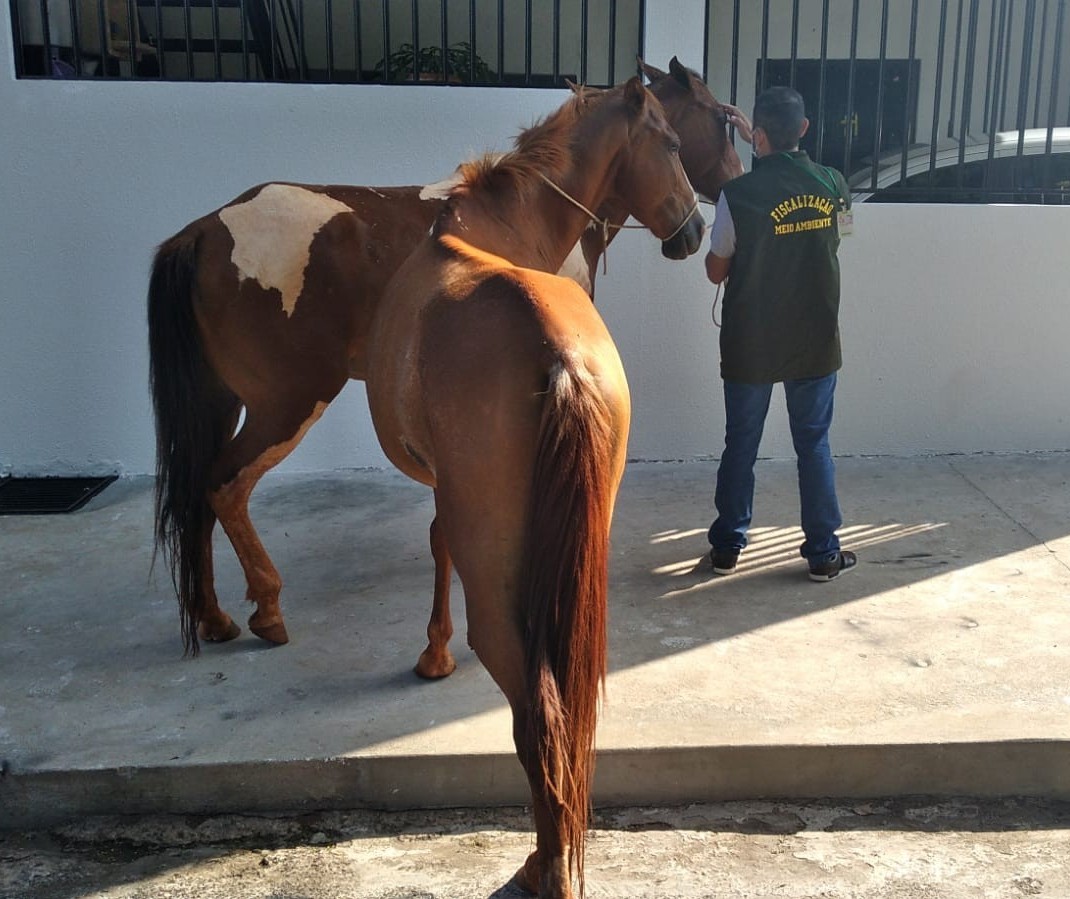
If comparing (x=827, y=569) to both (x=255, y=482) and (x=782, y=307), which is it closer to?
(x=782, y=307)

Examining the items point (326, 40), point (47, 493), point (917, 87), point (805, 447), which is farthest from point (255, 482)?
point (917, 87)

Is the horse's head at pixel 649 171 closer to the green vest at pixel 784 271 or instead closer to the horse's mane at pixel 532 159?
the horse's mane at pixel 532 159

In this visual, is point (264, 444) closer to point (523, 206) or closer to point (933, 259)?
point (523, 206)

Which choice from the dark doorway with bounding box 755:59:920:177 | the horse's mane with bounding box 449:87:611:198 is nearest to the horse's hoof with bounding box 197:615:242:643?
the horse's mane with bounding box 449:87:611:198

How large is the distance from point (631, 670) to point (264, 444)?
146cm

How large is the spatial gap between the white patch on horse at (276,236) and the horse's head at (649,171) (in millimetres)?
1033

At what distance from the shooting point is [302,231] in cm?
378

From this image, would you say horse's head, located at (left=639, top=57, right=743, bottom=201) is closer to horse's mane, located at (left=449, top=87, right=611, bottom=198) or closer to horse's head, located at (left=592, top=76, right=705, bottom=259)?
horse's head, located at (left=592, top=76, right=705, bottom=259)

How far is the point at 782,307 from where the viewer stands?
4.26m

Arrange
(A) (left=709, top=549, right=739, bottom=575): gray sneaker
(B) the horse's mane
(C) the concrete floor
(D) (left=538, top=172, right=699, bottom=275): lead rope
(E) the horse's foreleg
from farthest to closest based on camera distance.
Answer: (A) (left=709, top=549, right=739, bottom=575): gray sneaker, (E) the horse's foreleg, (D) (left=538, top=172, right=699, bottom=275): lead rope, (B) the horse's mane, (C) the concrete floor

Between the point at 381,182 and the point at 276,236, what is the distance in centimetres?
209

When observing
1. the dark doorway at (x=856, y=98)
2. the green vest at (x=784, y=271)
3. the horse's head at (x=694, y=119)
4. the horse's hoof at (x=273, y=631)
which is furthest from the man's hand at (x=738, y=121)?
the dark doorway at (x=856, y=98)

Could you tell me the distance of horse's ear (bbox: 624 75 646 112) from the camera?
3581 mm

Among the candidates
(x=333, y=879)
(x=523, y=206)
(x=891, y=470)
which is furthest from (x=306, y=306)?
(x=891, y=470)
